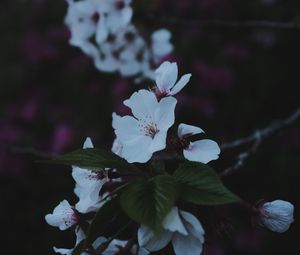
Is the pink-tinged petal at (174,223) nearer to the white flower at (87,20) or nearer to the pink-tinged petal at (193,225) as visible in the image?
the pink-tinged petal at (193,225)

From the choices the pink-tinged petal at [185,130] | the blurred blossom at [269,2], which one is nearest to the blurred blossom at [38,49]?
the blurred blossom at [269,2]

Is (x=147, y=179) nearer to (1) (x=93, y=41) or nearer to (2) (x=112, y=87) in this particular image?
(1) (x=93, y=41)

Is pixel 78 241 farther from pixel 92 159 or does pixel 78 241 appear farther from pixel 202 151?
pixel 202 151

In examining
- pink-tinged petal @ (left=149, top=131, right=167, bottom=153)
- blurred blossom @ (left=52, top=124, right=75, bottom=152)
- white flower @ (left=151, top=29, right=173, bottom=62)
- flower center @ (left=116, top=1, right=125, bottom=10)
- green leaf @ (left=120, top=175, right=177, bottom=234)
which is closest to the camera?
green leaf @ (left=120, top=175, right=177, bottom=234)

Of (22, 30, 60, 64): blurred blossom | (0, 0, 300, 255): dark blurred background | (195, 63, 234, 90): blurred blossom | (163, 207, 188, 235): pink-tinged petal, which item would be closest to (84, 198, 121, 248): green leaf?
(163, 207, 188, 235): pink-tinged petal

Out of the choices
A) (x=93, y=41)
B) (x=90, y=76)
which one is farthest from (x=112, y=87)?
(x=93, y=41)

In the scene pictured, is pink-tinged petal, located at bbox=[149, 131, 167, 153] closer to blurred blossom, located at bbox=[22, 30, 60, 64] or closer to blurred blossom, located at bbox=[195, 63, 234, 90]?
blurred blossom, located at bbox=[195, 63, 234, 90]
